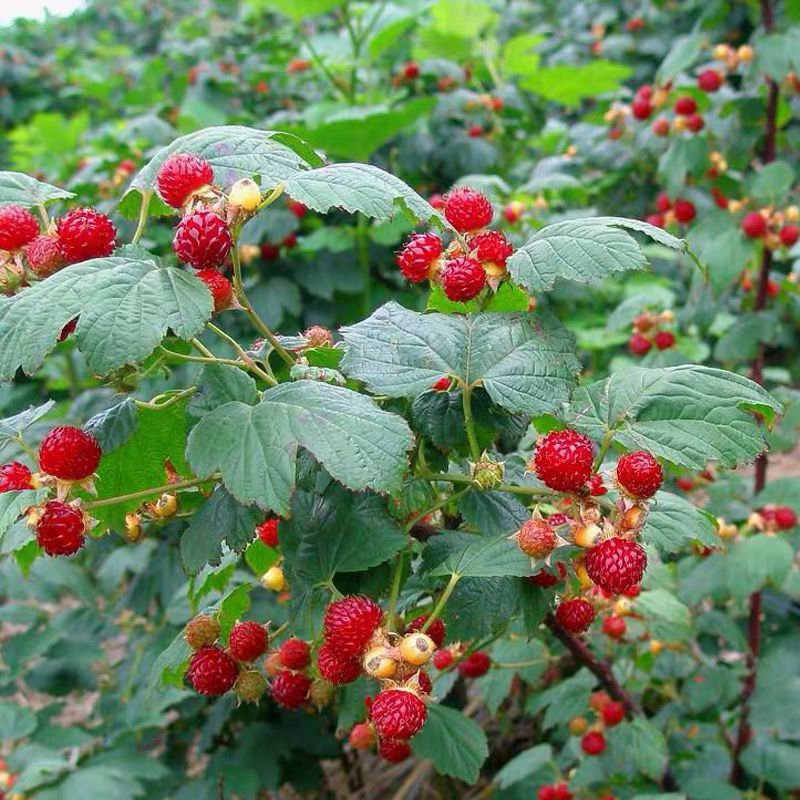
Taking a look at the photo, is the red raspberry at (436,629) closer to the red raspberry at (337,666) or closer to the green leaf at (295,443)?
the red raspberry at (337,666)

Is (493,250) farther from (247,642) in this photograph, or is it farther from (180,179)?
(247,642)

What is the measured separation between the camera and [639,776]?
1726 millimetres

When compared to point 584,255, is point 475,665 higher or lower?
lower

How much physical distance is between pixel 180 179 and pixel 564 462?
0.43 meters

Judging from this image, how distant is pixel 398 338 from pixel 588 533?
0.94 ft

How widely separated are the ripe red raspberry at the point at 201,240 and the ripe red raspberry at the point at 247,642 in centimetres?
41

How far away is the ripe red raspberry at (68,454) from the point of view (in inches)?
33.6

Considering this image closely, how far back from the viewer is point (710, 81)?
217 cm

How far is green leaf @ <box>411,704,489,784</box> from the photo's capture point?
110 cm

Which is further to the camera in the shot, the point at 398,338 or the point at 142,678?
the point at 142,678

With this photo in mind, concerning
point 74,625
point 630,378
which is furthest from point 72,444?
point 74,625

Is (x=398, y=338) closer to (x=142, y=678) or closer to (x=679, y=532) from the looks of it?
(x=679, y=532)

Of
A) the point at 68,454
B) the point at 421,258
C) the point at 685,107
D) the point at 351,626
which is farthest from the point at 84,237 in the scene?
the point at 685,107

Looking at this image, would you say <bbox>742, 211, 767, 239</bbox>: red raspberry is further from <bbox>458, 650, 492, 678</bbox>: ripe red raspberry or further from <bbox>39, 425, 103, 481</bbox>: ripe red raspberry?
<bbox>39, 425, 103, 481</bbox>: ripe red raspberry
